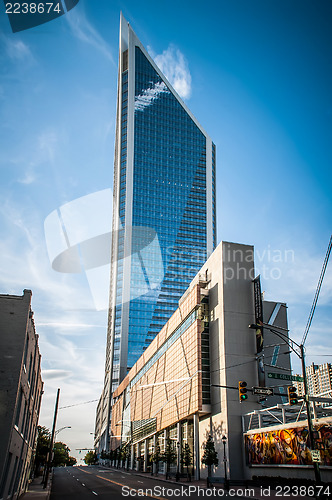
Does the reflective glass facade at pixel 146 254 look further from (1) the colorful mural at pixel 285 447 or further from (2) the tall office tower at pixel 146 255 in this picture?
(1) the colorful mural at pixel 285 447

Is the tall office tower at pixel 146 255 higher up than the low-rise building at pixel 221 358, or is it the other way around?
the tall office tower at pixel 146 255

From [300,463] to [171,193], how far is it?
169592 mm

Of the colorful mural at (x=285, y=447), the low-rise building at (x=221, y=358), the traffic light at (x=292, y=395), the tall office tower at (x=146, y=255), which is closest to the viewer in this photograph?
the traffic light at (x=292, y=395)

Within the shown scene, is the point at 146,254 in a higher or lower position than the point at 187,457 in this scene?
higher

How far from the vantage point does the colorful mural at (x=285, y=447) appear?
3044 centimetres

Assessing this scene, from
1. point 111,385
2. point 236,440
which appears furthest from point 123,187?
point 236,440

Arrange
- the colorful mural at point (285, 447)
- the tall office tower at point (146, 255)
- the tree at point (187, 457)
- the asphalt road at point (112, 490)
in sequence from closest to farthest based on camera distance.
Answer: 1. the asphalt road at point (112, 490)
2. the colorful mural at point (285, 447)
3. the tree at point (187, 457)
4. the tall office tower at point (146, 255)

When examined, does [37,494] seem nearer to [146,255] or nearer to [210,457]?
[210,457]

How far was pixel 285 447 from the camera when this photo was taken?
117ft

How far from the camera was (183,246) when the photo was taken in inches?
7441

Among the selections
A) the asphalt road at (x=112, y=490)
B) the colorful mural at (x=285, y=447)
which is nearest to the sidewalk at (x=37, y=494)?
the asphalt road at (x=112, y=490)

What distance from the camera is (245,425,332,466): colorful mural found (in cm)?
3044

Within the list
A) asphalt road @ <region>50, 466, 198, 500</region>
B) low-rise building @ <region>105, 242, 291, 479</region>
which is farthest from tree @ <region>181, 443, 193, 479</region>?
asphalt road @ <region>50, 466, 198, 500</region>

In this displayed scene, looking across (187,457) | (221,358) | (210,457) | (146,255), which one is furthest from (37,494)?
(146,255)
